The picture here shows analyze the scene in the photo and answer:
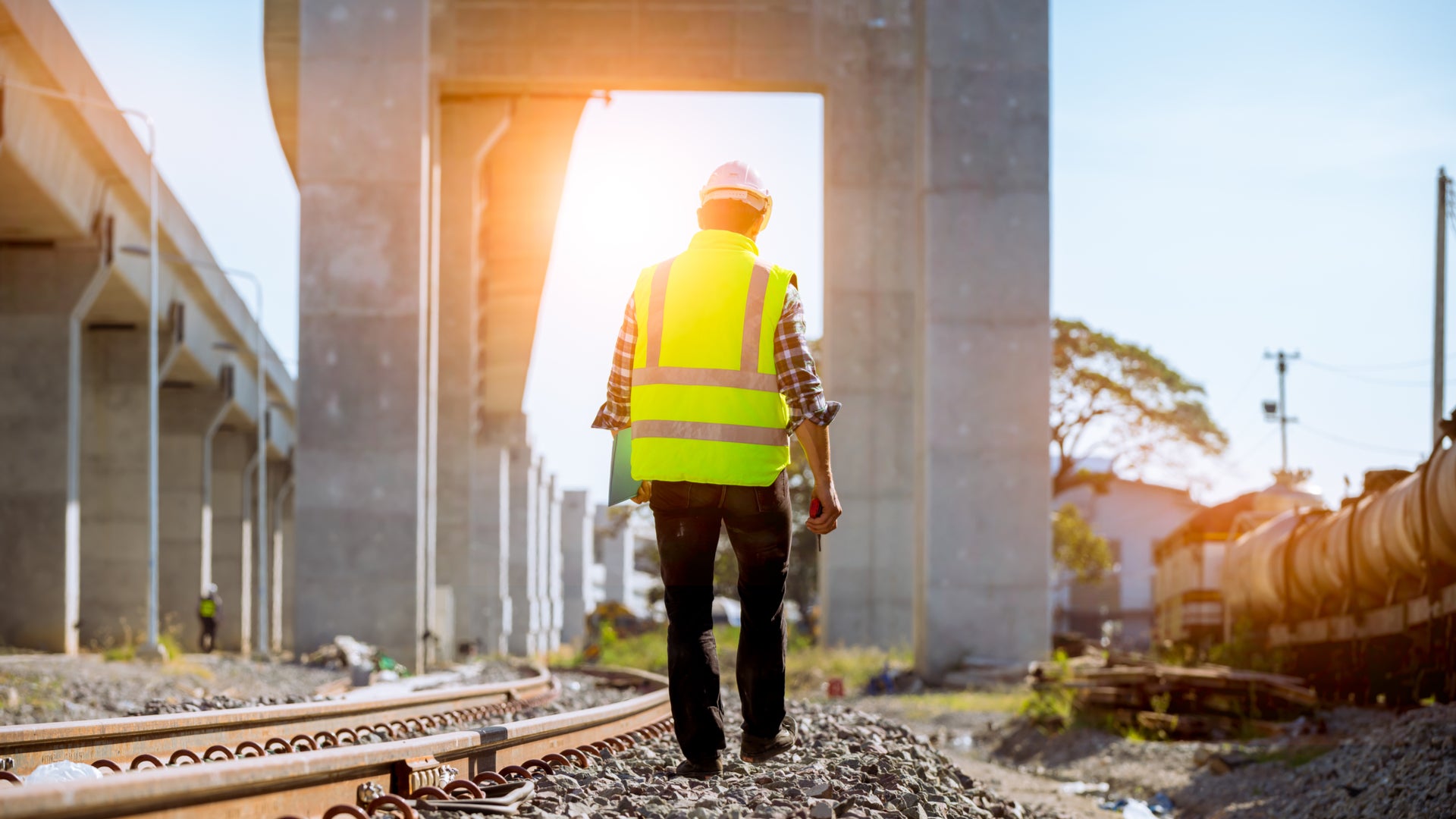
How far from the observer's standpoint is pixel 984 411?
19.0 m

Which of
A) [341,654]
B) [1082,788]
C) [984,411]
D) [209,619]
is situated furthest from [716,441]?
[209,619]

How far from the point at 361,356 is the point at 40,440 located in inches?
447

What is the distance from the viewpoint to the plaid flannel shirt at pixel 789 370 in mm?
4719

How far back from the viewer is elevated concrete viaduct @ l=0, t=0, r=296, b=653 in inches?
930

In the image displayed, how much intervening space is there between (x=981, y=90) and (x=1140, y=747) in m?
11.5

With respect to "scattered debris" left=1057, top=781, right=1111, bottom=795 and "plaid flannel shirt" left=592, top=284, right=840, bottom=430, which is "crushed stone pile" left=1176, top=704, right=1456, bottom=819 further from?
"plaid flannel shirt" left=592, top=284, right=840, bottom=430

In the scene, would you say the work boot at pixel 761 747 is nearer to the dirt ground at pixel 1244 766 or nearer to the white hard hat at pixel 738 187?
the white hard hat at pixel 738 187

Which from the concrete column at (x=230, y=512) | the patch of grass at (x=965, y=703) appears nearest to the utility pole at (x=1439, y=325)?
the patch of grass at (x=965, y=703)

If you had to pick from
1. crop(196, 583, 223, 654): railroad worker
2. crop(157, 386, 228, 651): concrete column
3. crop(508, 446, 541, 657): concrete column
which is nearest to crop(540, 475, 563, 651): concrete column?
crop(508, 446, 541, 657): concrete column

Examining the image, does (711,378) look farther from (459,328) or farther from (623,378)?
(459,328)

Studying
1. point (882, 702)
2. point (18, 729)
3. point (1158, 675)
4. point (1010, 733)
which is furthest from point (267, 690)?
point (18, 729)

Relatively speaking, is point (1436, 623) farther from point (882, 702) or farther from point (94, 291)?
point (94, 291)

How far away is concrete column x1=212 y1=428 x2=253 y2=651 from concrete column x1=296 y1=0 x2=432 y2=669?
34.0 m

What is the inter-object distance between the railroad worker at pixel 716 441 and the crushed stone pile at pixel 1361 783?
128 inches
